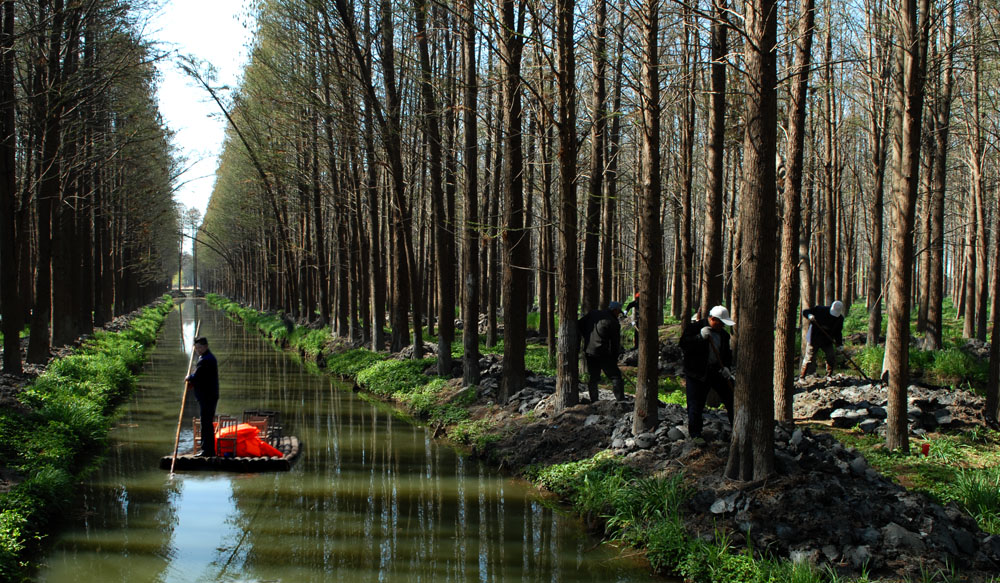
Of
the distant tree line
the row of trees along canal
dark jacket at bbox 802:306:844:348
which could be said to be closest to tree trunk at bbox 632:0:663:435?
the distant tree line

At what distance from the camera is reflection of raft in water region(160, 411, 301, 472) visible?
9.91m

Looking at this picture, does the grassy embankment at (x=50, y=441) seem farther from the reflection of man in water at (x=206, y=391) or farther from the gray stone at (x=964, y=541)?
the gray stone at (x=964, y=541)

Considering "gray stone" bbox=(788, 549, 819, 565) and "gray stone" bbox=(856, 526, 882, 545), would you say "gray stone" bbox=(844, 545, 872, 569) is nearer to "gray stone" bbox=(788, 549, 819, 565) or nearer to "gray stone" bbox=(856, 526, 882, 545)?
A: "gray stone" bbox=(856, 526, 882, 545)

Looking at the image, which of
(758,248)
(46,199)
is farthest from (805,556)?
(46,199)

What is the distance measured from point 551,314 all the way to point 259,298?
1815 inches

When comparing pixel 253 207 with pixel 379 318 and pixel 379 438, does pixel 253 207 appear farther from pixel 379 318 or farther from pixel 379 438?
pixel 379 438

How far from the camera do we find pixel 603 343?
11.4 meters

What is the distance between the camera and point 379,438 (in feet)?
43.7

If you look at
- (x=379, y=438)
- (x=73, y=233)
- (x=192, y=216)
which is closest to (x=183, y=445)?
(x=379, y=438)

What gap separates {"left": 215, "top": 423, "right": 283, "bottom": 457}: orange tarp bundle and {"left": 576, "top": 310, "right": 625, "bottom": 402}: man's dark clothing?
15.6 feet

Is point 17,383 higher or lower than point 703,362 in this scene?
lower

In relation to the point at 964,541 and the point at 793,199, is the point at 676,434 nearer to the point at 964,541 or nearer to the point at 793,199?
the point at 793,199

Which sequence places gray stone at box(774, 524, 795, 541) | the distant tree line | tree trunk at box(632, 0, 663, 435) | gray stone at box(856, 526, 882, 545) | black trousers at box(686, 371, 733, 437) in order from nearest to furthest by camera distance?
gray stone at box(856, 526, 882, 545)
gray stone at box(774, 524, 795, 541)
the distant tree line
black trousers at box(686, 371, 733, 437)
tree trunk at box(632, 0, 663, 435)

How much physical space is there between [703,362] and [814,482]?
2.12 metres
